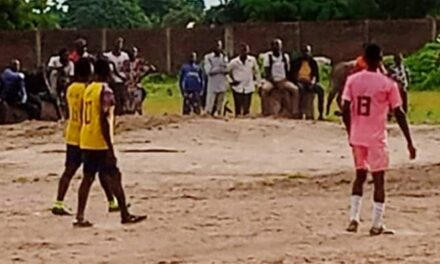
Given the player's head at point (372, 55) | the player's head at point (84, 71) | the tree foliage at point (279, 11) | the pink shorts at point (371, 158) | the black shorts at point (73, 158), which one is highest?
the tree foliage at point (279, 11)

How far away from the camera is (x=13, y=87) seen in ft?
97.2

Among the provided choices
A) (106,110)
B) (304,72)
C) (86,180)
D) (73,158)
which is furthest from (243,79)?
(106,110)

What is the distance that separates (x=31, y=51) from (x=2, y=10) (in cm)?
793

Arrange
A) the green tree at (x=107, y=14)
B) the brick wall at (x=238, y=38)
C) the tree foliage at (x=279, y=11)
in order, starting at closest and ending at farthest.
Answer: the brick wall at (x=238, y=38)
the tree foliage at (x=279, y=11)
the green tree at (x=107, y=14)

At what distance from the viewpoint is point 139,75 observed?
30.8 m

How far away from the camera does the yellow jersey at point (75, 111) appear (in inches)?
568

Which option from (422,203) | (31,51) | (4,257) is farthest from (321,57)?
(4,257)

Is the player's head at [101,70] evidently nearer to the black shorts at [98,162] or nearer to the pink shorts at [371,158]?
the black shorts at [98,162]

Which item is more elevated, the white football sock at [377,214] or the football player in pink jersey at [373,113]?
the football player in pink jersey at [373,113]

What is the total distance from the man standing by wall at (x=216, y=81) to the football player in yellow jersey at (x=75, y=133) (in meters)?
15.2

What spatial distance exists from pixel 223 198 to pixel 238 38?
29.0 meters

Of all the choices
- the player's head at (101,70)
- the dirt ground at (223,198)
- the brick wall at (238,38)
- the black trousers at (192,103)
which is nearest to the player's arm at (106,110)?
the player's head at (101,70)

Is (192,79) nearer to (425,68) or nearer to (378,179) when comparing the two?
(425,68)

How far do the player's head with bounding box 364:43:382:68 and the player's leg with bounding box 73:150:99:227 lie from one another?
112 inches
